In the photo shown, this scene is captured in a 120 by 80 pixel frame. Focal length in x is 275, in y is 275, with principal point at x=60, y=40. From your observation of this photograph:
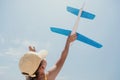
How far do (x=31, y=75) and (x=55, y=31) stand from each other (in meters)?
1.71

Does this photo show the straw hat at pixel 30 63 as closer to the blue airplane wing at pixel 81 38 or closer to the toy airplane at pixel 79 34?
the toy airplane at pixel 79 34

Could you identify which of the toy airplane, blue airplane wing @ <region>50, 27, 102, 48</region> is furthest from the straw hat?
blue airplane wing @ <region>50, 27, 102, 48</region>

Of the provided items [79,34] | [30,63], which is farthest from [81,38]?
[30,63]

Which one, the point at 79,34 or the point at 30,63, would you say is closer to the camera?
the point at 30,63

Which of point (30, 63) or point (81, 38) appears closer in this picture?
point (30, 63)

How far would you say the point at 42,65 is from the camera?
3.82 metres

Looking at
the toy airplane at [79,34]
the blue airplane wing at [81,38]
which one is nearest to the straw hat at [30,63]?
the toy airplane at [79,34]

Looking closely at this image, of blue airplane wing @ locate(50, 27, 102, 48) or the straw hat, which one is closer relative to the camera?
the straw hat

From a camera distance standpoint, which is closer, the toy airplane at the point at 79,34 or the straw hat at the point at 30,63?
the straw hat at the point at 30,63

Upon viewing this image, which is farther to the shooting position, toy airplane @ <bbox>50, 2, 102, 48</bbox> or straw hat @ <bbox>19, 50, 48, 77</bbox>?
toy airplane @ <bbox>50, 2, 102, 48</bbox>

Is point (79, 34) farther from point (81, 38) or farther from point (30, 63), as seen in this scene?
point (30, 63)

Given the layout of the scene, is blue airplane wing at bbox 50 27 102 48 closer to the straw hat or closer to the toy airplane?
the toy airplane

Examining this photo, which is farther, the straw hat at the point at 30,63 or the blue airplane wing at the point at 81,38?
the blue airplane wing at the point at 81,38

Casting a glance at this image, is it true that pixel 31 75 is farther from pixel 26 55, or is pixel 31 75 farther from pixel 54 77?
pixel 54 77
